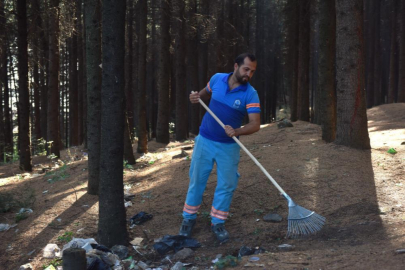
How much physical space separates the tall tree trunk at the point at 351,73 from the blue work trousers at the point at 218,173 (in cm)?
371

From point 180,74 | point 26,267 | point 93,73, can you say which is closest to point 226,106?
point 93,73

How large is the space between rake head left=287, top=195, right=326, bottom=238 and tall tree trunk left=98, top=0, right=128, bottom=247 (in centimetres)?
221

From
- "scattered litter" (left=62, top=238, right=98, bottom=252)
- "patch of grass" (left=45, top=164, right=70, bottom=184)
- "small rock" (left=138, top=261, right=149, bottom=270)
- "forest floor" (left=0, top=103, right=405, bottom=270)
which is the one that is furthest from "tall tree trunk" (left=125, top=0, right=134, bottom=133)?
"small rock" (left=138, top=261, right=149, bottom=270)

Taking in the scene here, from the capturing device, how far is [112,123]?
5.39 metres

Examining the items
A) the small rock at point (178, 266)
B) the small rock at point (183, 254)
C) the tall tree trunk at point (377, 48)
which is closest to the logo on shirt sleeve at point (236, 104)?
the small rock at point (183, 254)

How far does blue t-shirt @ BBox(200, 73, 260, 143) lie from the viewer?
5.51m

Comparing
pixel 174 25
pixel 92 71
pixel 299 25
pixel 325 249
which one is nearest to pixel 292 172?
pixel 325 249

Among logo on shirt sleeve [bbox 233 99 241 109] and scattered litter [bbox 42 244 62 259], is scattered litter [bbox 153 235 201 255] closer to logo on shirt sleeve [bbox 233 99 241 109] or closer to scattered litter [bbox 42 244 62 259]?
scattered litter [bbox 42 244 62 259]

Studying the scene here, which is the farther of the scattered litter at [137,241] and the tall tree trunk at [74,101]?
the tall tree trunk at [74,101]

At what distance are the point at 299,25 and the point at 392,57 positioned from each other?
986 cm

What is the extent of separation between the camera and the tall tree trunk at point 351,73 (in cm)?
828

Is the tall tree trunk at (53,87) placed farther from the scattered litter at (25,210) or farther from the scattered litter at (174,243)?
the scattered litter at (174,243)

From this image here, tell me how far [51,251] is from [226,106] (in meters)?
2.95

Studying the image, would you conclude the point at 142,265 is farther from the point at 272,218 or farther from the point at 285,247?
the point at 272,218
